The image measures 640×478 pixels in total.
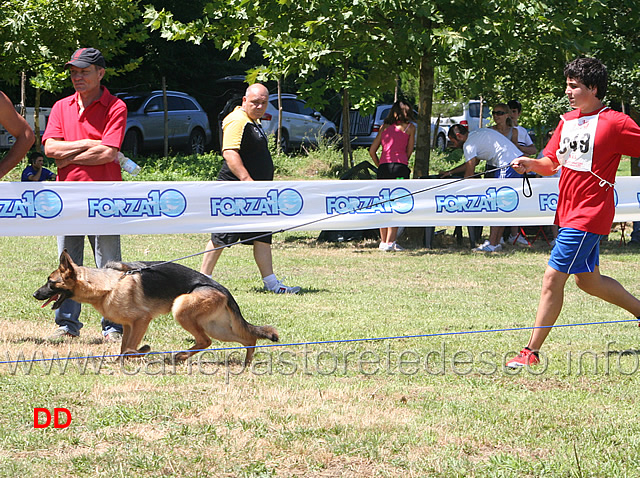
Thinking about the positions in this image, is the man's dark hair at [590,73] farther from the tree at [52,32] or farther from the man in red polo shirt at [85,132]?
the tree at [52,32]

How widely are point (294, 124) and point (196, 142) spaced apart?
3.14 m

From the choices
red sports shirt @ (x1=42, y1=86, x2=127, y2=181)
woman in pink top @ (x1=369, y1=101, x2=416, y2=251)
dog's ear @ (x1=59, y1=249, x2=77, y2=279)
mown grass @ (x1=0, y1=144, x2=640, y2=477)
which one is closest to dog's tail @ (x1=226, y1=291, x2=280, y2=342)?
mown grass @ (x1=0, y1=144, x2=640, y2=477)

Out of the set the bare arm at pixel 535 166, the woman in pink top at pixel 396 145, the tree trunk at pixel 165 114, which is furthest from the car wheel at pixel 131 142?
the bare arm at pixel 535 166

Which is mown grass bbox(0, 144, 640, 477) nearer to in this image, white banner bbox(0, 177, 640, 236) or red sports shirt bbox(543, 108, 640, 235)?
white banner bbox(0, 177, 640, 236)

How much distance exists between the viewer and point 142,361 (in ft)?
18.6

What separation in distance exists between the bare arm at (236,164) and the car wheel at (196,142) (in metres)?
16.9

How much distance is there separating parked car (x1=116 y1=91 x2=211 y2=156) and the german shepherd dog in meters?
17.3

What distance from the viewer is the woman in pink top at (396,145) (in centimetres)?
1238

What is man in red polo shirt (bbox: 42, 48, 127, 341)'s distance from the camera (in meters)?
6.21

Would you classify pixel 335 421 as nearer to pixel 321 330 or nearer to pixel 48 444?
pixel 48 444

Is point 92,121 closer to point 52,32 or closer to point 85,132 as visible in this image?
point 85,132

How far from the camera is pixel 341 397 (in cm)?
477

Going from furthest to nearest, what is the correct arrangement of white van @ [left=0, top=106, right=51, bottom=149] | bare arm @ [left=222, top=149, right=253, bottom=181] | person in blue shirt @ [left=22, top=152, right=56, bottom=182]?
white van @ [left=0, top=106, right=51, bottom=149]
person in blue shirt @ [left=22, top=152, right=56, bottom=182]
bare arm @ [left=222, top=149, right=253, bottom=181]

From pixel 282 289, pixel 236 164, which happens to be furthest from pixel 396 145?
pixel 236 164
